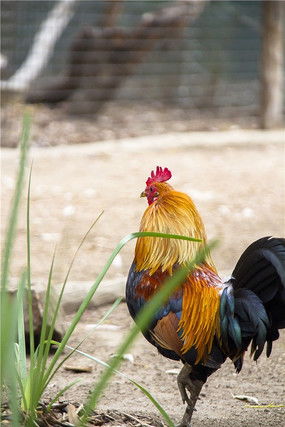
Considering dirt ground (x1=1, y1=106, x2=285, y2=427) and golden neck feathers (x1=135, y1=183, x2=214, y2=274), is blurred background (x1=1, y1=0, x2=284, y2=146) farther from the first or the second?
golden neck feathers (x1=135, y1=183, x2=214, y2=274)

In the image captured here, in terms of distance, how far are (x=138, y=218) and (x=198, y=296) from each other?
3.41m

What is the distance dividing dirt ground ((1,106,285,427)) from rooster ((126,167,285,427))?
11.7 inches

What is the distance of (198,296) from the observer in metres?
2.86

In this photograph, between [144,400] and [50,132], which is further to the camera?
[50,132]

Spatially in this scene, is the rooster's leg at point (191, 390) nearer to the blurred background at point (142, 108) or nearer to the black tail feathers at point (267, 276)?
the black tail feathers at point (267, 276)

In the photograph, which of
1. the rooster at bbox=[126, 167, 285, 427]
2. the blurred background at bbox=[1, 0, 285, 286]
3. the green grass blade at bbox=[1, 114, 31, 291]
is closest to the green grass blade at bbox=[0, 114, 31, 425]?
the green grass blade at bbox=[1, 114, 31, 291]

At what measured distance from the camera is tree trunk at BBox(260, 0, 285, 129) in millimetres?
10328

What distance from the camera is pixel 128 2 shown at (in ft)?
41.3

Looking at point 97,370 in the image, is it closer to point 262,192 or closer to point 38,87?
point 262,192

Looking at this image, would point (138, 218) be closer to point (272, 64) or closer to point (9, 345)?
point (9, 345)

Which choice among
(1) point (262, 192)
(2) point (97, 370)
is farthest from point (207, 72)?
(2) point (97, 370)

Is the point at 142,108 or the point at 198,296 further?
the point at 142,108

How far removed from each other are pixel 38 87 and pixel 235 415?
8818 mm

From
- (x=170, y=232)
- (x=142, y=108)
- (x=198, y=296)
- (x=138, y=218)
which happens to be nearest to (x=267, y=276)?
(x=198, y=296)
